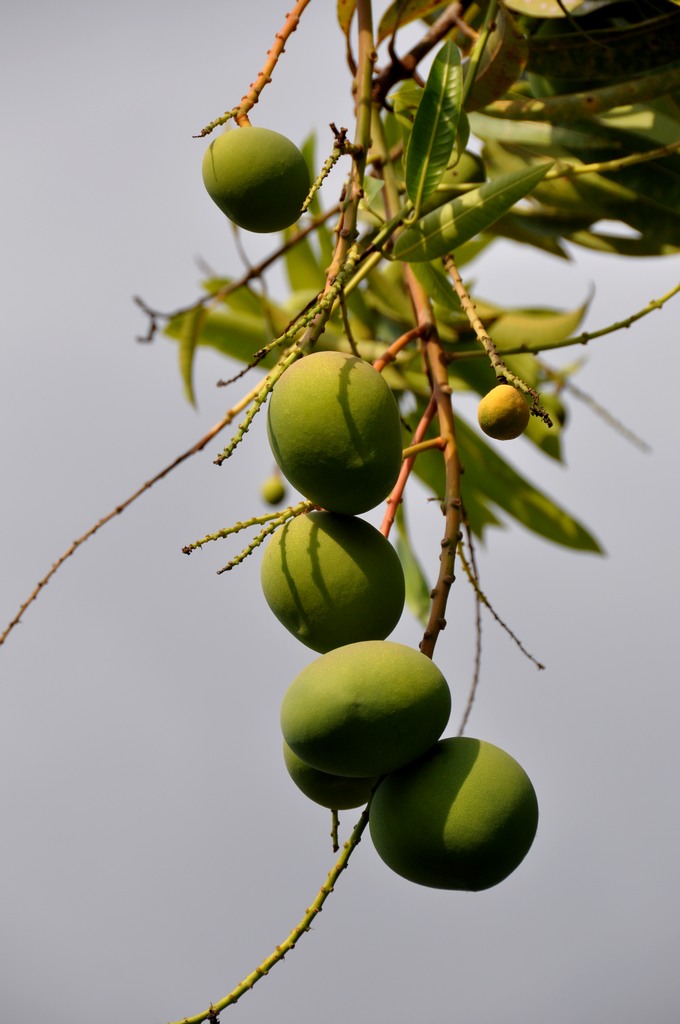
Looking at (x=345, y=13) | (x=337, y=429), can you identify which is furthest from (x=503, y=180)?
(x=345, y=13)

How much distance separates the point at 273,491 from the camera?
2.23 meters

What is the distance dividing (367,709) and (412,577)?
103 cm

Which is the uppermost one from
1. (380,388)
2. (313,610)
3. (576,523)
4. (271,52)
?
(271,52)

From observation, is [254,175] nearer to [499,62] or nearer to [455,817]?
[499,62]

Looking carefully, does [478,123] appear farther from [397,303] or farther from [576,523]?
[576,523]

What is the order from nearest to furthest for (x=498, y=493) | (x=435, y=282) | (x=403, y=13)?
1. (x=435, y=282)
2. (x=403, y=13)
3. (x=498, y=493)

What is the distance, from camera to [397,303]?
66.5 inches

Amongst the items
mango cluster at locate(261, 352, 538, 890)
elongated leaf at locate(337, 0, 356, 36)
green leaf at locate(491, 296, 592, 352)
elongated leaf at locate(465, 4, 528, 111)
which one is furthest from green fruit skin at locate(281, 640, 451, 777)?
green leaf at locate(491, 296, 592, 352)

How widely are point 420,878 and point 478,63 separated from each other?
0.77 m

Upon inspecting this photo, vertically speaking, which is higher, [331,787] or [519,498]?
[331,787]

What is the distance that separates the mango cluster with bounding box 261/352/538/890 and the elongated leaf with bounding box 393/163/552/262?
0.17m

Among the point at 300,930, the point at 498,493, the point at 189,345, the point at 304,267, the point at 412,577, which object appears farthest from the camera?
the point at 304,267

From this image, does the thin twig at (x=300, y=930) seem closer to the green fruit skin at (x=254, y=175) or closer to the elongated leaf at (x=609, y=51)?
the green fruit skin at (x=254, y=175)

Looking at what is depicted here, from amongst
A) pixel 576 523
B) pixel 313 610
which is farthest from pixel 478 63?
pixel 576 523
